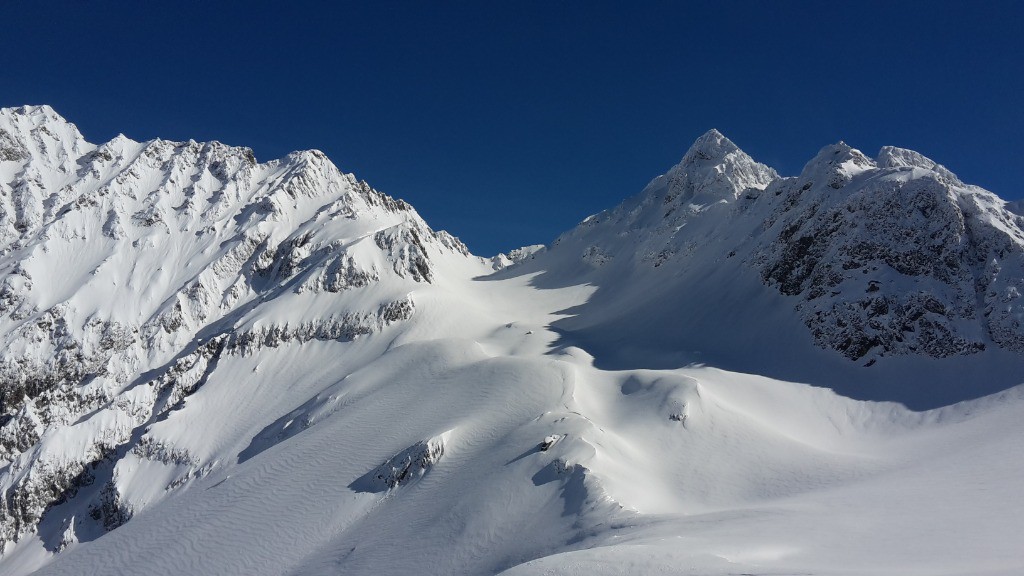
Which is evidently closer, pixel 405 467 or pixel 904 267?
pixel 405 467

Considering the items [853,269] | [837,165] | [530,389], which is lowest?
[530,389]

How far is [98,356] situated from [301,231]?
3681 cm

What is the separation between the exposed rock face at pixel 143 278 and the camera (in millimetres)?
72625

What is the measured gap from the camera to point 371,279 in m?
84.9

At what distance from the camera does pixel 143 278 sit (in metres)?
98.1

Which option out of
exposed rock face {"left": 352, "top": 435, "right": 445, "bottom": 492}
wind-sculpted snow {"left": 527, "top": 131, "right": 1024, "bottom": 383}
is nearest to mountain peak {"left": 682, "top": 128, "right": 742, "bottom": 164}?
Result: wind-sculpted snow {"left": 527, "top": 131, "right": 1024, "bottom": 383}

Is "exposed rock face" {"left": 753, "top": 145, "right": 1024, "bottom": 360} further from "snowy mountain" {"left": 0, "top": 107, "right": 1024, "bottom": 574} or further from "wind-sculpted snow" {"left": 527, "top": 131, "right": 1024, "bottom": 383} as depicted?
"snowy mountain" {"left": 0, "top": 107, "right": 1024, "bottom": 574}

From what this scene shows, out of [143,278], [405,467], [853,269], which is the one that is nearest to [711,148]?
[853,269]

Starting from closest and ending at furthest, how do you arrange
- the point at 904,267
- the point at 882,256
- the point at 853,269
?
the point at 904,267 → the point at 882,256 → the point at 853,269

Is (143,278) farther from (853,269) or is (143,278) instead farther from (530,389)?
(853,269)

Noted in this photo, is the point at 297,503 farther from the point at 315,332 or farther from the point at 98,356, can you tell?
the point at 98,356

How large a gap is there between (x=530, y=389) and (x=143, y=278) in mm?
80057

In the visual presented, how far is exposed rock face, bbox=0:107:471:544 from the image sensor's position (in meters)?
72.6

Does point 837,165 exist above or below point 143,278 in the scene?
below
